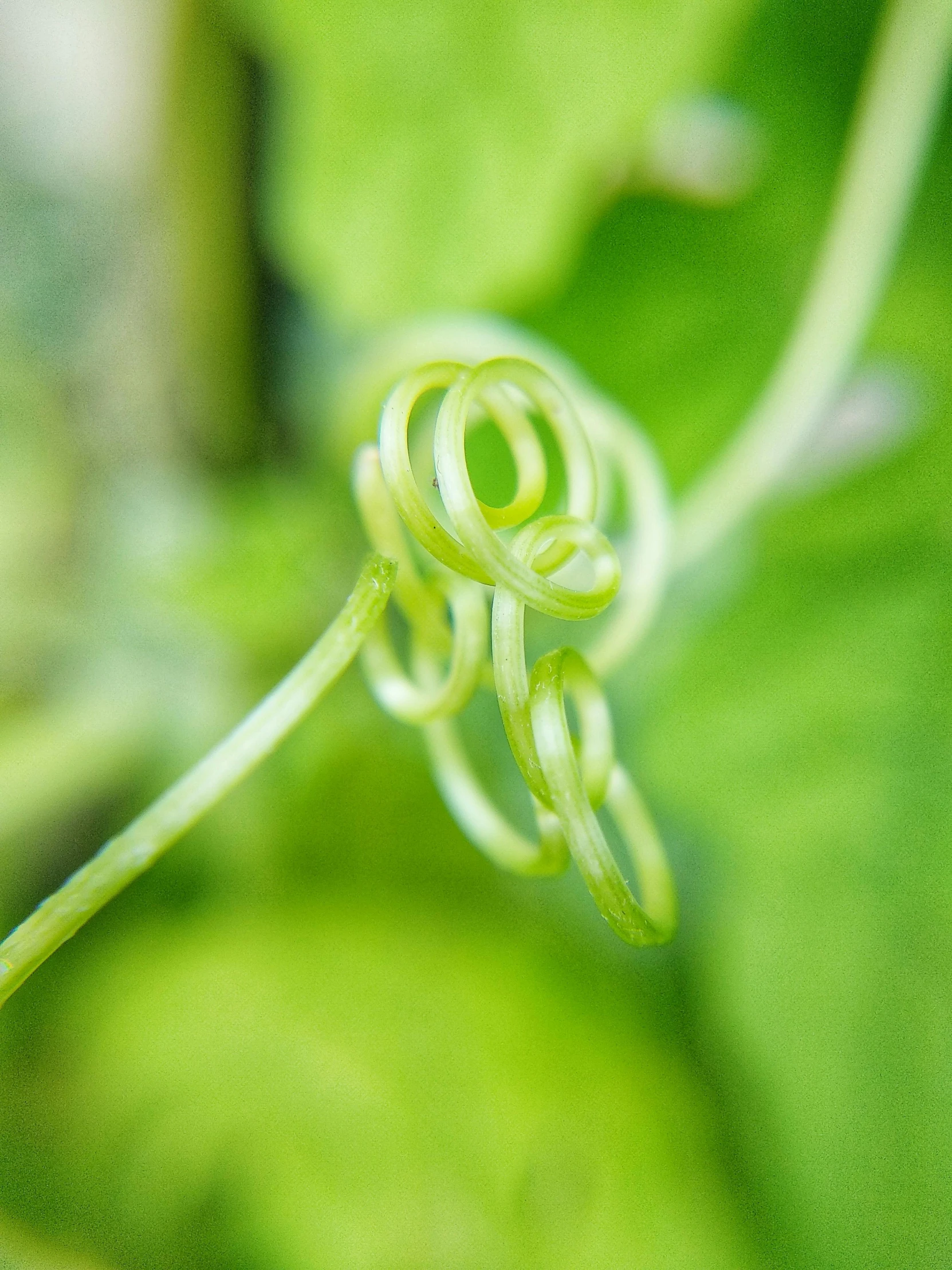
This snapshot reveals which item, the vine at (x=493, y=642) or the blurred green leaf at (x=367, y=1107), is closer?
the vine at (x=493, y=642)

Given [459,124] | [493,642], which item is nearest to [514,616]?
[493,642]

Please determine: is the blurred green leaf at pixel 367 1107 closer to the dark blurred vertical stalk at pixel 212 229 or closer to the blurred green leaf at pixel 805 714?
the blurred green leaf at pixel 805 714

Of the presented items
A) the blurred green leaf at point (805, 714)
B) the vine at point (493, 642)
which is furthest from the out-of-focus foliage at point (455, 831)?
the vine at point (493, 642)

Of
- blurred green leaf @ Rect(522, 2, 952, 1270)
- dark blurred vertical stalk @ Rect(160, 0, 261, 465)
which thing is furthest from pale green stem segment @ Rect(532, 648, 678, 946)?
→ dark blurred vertical stalk @ Rect(160, 0, 261, 465)

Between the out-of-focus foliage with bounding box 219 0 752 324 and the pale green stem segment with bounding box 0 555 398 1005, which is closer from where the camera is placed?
the pale green stem segment with bounding box 0 555 398 1005

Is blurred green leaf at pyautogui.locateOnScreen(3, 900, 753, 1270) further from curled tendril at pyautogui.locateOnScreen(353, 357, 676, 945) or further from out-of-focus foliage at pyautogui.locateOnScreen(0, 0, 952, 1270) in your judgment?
curled tendril at pyautogui.locateOnScreen(353, 357, 676, 945)
